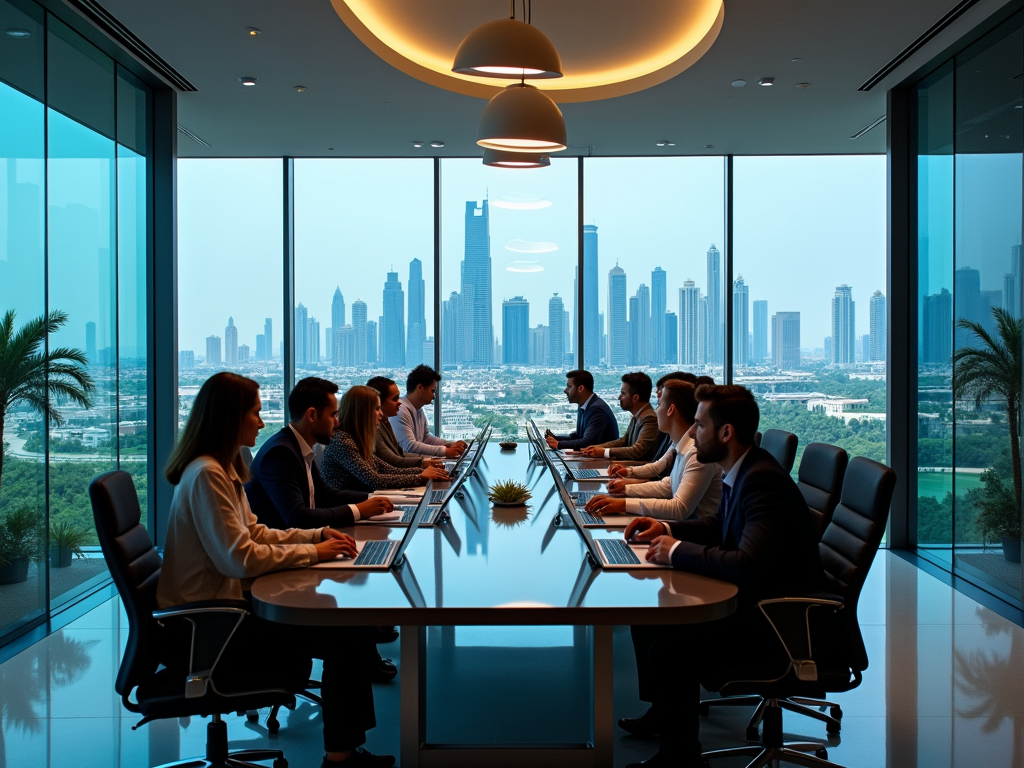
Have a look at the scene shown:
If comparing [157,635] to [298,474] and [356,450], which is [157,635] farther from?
[356,450]

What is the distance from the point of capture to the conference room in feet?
9.68

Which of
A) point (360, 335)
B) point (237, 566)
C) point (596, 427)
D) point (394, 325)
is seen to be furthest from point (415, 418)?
point (237, 566)

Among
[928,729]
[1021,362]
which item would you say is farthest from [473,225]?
[928,729]

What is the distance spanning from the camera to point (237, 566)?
2.81 metres

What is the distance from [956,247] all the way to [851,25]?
1.86m

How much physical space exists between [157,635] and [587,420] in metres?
5.72

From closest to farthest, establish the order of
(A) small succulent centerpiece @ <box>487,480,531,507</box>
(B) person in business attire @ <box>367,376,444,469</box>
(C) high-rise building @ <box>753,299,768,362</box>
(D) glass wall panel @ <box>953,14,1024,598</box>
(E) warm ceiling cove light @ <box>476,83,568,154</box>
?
(E) warm ceiling cove light @ <box>476,83,568,154</box>
(A) small succulent centerpiece @ <box>487,480,531,507</box>
(D) glass wall panel @ <box>953,14,1024,598</box>
(B) person in business attire @ <box>367,376,444,469</box>
(C) high-rise building @ <box>753,299,768,362</box>

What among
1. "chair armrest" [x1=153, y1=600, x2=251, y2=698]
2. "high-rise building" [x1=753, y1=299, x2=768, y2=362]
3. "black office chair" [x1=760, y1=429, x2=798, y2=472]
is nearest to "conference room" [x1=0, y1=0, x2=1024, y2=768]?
"chair armrest" [x1=153, y1=600, x2=251, y2=698]

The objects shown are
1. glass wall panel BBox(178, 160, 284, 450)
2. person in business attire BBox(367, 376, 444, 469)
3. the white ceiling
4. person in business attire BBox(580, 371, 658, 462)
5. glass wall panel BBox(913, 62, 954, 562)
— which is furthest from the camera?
glass wall panel BBox(178, 160, 284, 450)

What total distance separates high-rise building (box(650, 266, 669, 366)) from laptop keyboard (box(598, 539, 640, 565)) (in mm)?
6767

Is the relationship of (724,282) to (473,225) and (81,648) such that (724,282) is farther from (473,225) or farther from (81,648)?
(81,648)

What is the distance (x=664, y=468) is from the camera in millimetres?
5391

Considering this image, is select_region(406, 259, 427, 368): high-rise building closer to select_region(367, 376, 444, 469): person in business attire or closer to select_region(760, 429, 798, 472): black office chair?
select_region(367, 376, 444, 469): person in business attire

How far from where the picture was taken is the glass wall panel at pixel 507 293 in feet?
31.8
